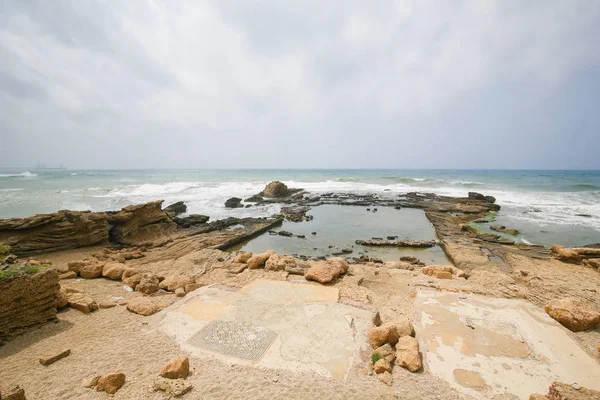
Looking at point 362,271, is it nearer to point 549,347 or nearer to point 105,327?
point 549,347

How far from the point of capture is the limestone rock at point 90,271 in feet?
22.4

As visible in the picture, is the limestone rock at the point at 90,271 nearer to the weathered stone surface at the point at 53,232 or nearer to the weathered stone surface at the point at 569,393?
the weathered stone surface at the point at 53,232

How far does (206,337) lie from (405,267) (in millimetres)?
6662

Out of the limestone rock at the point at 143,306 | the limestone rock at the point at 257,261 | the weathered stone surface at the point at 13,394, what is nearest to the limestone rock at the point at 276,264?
the limestone rock at the point at 257,261

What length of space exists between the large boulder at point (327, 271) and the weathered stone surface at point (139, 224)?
8954 millimetres

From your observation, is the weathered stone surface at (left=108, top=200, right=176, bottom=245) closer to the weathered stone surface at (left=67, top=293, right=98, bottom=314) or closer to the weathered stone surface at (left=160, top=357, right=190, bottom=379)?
the weathered stone surface at (left=67, top=293, right=98, bottom=314)

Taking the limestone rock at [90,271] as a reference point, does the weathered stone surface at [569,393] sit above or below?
above

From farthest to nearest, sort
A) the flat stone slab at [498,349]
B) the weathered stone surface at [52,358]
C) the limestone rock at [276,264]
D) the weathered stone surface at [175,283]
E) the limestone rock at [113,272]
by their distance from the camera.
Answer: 1. the limestone rock at [276,264]
2. the limestone rock at [113,272]
3. the weathered stone surface at [175,283]
4. the weathered stone surface at [52,358]
5. the flat stone slab at [498,349]

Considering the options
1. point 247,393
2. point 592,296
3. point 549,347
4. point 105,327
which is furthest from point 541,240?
point 105,327

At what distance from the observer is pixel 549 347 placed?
3691 millimetres

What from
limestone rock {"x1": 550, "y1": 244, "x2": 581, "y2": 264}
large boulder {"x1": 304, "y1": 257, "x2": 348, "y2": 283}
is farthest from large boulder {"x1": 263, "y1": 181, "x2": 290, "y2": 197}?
limestone rock {"x1": 550, "y1": 244, "x2": 581, "y2": 264}

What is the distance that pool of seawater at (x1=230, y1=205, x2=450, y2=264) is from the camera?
1080 centimetres

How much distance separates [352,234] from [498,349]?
32.9ft

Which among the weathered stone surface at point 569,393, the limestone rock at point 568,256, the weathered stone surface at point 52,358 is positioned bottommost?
the limestone rock at point 568,256
